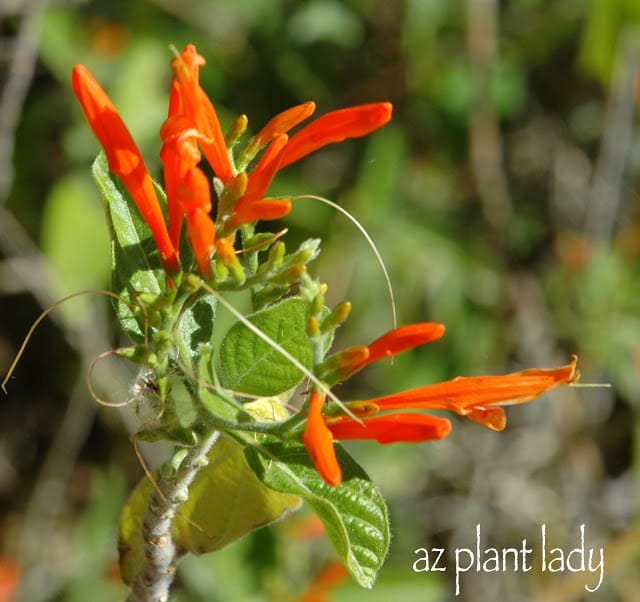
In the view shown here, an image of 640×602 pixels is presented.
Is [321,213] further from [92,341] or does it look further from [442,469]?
[442,469]

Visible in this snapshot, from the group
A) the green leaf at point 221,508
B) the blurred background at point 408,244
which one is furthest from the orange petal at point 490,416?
the blurred background at point 408,244

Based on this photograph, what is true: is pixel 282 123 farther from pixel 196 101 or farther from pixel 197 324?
pixel 197 324

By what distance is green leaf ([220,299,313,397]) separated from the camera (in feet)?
3.81

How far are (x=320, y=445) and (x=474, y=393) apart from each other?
20 cm

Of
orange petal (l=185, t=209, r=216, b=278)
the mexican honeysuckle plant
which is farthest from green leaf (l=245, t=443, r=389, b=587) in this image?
orange petal (l=185, t=209, r=216, b=278)

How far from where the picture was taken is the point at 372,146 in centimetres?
369

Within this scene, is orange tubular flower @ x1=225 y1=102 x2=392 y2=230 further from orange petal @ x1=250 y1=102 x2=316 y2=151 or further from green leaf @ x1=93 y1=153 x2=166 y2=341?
green leaf @ x1=93 y1=153 x2=166 y2=341

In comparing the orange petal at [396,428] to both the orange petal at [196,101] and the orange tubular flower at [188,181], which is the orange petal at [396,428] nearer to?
the orange tubular flower at [188,181]

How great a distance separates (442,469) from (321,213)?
121 cm

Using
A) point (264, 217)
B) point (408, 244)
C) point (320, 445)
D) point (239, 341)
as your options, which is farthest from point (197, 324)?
point (408, 244)

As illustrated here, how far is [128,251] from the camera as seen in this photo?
1.17 m

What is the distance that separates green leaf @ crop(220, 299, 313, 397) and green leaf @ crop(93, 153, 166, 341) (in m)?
0.12

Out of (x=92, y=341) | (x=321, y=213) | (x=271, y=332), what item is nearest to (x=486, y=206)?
(x=321, y=213)

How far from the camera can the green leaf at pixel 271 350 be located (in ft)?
3.81
